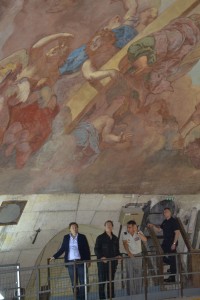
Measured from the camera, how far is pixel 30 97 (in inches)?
426

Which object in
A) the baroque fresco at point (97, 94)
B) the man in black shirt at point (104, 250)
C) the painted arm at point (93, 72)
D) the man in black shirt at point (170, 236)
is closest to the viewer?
the baroque fresco at point (97, 94)

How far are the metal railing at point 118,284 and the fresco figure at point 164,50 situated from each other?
11.0 feet

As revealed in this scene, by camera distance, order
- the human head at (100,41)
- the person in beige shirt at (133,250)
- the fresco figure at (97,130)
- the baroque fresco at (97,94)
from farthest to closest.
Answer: the person in beige shirt at (133,250) → the fresco figure at (97,130) → the human head at (100,41) → the baroque fresco at (97,94)

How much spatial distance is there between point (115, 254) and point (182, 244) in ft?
11.6

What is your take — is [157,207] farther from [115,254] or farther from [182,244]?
[115,254]

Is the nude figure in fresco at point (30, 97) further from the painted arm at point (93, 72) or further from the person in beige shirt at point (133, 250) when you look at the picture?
Answer: the person in beige shirt at point (133, 250)

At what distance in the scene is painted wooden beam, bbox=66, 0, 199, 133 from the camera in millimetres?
11203

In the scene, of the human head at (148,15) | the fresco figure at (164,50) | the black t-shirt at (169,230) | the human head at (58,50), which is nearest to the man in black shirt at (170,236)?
the black t-shirt at (169,230)

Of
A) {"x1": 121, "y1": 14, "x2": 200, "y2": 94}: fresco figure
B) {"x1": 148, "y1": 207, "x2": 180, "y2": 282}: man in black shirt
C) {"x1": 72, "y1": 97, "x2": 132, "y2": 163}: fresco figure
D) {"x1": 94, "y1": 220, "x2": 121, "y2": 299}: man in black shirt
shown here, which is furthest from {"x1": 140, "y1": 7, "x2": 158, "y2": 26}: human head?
{"x1": 148, "y1": 207, "x2": 180, "y2": 282}: man in black shirt

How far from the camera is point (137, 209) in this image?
1417cm

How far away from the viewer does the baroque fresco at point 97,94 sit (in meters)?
10.2

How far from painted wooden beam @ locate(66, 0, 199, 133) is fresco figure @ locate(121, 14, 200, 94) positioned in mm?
118

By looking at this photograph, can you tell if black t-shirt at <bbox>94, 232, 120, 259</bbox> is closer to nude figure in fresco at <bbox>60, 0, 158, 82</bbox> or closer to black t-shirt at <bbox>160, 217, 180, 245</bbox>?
black t-shirt at <bbox>160, 217, 180, 245</bbox>

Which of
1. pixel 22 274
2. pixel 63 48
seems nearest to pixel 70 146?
pixel 63 48
